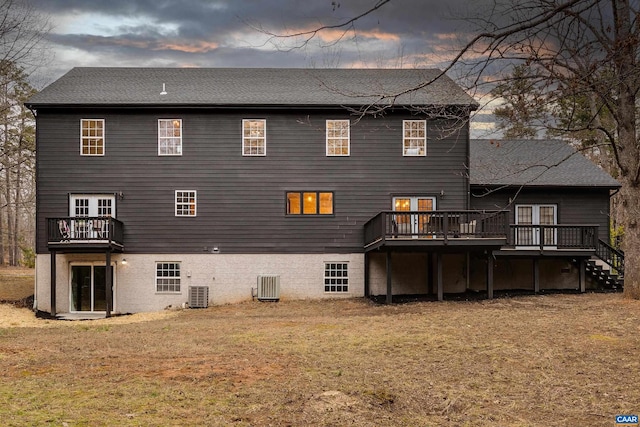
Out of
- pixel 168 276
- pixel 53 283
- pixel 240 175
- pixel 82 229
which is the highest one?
pixel 240 175

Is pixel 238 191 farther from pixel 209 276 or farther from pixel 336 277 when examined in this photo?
pixel 336 277

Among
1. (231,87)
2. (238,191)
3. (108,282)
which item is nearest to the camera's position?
(108,282)

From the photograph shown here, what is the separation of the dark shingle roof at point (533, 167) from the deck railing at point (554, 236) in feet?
6.17

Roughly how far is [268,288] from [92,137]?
28.8 feet

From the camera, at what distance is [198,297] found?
22.8 meters

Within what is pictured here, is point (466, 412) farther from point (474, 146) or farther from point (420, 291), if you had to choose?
point (474, 146)

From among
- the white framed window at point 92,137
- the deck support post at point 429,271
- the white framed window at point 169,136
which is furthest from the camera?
the deck support post at point 429,271

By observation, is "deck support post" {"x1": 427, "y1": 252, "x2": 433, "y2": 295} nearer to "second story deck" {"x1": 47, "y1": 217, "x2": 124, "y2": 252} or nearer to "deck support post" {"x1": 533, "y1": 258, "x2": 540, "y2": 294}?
"deck support post" {"x1": 533, "y1": 258, "x2": 540, "y2": 294}

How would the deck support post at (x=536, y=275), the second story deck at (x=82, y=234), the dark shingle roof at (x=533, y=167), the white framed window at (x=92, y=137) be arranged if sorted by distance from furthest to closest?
the dark shingle roof at (x=533, y=167), the white framed window at (x=92, y=137), the deck support post at (x=536, y=275), the second story deck at (x=82, y=234)

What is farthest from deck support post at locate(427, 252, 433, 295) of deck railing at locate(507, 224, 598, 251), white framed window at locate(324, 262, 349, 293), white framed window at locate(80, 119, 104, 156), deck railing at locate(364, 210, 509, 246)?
white framed window at locate(80, 119, 104, 156)

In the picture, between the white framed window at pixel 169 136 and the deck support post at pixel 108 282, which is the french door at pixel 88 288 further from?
the white framed window at pixel 169 136

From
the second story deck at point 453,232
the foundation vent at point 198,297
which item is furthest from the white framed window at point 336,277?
the foundation vent at point 198,297

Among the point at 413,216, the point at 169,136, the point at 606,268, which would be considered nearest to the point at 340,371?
the point at 413,216

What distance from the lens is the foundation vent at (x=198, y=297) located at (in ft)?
74.5
